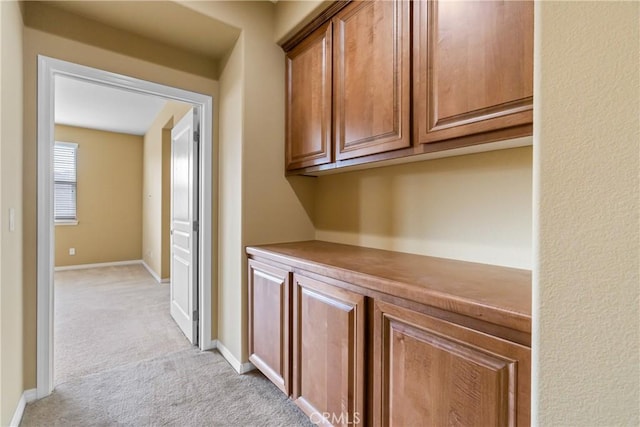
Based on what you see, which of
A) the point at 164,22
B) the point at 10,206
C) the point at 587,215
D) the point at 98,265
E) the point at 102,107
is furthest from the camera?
the point at 98,265

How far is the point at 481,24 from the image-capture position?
1.11 metres

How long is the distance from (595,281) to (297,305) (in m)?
1.29

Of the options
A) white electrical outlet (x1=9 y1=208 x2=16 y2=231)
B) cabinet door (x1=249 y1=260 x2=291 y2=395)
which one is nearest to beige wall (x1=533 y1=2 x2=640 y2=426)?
cabinet door (x1=249 y1=260 x2=291 y2=395)

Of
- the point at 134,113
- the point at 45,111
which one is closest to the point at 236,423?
the point at 45,111

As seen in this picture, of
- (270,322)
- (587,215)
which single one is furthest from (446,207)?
→ (270,322)

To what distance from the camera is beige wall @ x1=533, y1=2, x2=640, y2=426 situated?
1.57 ft

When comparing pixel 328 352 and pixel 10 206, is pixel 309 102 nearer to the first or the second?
pixel 328 352

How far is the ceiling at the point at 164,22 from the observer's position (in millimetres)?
1783

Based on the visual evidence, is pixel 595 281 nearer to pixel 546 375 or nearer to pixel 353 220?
pixel 546 375

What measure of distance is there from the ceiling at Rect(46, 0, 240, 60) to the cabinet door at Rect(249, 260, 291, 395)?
5.18 ft

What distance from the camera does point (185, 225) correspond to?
8.86ft

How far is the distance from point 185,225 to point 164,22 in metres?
1.56

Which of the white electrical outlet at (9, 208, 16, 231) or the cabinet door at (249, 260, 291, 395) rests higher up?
the white electrical outlet at (9, 208, 16, 231)

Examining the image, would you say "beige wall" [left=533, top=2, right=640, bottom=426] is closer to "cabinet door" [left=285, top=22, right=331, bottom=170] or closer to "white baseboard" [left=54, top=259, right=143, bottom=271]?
"cabinet door" [left=285, top=22, right=331, bottom=170]
